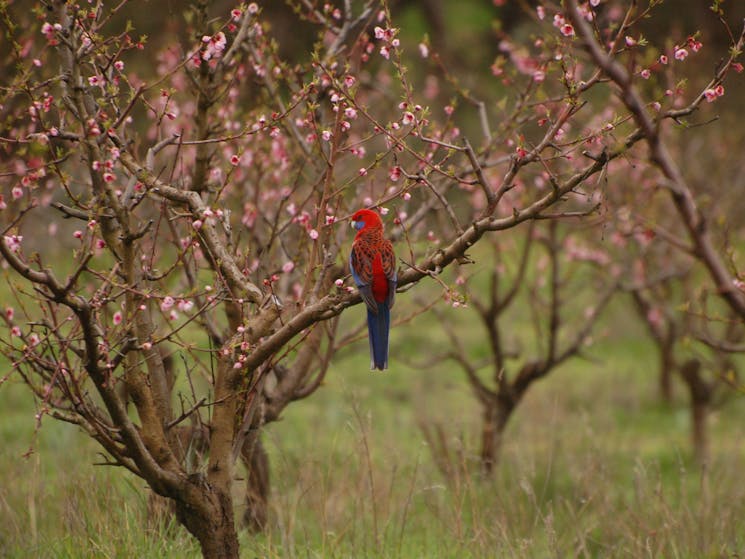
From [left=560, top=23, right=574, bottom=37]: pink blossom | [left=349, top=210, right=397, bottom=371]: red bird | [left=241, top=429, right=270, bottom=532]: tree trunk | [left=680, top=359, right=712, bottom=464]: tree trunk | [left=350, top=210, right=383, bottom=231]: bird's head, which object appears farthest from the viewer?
[left=680, top=359, right=712, bottom=464]: tree trunk

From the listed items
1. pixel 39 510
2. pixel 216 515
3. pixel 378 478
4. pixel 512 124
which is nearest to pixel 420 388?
pixel 378 478

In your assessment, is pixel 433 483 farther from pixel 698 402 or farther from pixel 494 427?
pixel 698 402

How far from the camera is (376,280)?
14.3 feet

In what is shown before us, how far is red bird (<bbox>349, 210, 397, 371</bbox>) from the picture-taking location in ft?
14.1

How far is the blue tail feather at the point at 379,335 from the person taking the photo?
4.45 meters

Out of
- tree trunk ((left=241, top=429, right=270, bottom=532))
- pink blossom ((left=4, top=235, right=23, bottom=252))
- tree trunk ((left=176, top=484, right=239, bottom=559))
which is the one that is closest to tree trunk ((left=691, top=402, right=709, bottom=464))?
tree trunk ((left=241, top=429, right=270, bottom=532))

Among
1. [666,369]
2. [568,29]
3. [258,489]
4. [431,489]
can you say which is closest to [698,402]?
[666,369]

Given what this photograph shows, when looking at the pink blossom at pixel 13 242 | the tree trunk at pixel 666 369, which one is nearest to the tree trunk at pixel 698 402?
the tree trunk at pixel 666 369

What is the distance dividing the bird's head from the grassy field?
984mm

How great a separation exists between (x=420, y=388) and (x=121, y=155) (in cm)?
823

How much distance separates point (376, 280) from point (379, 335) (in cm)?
31

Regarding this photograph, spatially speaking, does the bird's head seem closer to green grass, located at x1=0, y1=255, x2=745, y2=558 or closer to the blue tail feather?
the blue tail feather

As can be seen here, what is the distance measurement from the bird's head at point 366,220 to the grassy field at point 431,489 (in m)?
0.98

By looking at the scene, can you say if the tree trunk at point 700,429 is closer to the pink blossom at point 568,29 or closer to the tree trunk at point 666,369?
the tree trunk at point 666,369
